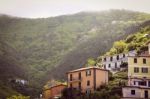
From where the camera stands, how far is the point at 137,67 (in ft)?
333

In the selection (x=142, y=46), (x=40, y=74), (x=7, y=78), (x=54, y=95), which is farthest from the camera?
(x=40, y=74)

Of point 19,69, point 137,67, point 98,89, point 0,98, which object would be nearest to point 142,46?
point 137,67

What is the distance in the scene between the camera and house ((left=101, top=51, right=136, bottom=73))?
116044mm

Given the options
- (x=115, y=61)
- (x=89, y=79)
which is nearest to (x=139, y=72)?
(x=89, y=79)

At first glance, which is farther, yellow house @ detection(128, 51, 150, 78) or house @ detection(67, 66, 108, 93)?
yellow house @ detection(128, 51, 150, 78)

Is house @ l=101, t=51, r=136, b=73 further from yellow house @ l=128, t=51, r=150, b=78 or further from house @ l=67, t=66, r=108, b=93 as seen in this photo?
house @ l=67, t=66, r=108, b=93

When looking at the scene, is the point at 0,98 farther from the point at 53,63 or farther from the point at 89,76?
the point at 53,63

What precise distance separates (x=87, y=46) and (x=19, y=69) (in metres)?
23.9

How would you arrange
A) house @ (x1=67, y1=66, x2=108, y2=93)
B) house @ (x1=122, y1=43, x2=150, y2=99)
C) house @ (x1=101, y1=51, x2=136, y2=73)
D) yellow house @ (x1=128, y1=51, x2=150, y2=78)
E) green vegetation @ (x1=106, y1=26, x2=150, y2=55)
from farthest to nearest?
green vegetation @ (x1=106, y1=26, x2=150, y2=55), house @ (x1=101, y1=51, x2=136, y2=73), yellow house @ (x1=128, y1=51, x2=150, y2=78), house @ (x1=67, y1=66, x2=108, y2=93), house @ (x1=122, y1=43, x2=150, y2=99)

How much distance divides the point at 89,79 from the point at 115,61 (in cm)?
2093

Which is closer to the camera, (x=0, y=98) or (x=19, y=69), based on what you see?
(x=0, y=98)

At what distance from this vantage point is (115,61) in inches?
4719

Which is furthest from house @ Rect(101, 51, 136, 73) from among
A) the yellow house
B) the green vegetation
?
the yellow house

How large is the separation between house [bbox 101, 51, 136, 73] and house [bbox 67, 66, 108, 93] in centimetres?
1395
